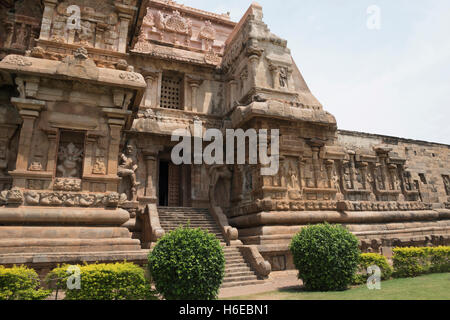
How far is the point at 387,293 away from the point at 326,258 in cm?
144

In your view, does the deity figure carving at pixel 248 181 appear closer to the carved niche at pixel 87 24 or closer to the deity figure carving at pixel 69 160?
the deity figure carving at pixel 69 160

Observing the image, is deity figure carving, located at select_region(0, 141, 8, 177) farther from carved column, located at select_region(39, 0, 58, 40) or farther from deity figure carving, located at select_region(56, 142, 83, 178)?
carved column, located at select_region(39, 0, 58, 40)

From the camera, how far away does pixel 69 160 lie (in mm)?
9531

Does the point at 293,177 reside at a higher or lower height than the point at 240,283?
higher

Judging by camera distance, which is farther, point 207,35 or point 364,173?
point 207,35

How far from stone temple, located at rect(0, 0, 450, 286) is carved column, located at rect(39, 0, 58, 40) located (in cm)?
3

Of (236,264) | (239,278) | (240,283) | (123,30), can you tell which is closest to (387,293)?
(240,283)

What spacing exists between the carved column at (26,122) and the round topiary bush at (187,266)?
5321 mm

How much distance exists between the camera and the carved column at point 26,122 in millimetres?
8703

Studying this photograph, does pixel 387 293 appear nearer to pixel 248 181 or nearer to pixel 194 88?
pixel 248 181

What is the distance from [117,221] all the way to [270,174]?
6.44 metres
